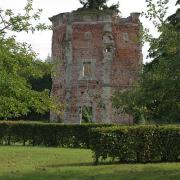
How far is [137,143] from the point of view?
1753 centimetres

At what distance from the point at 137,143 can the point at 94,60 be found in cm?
2025

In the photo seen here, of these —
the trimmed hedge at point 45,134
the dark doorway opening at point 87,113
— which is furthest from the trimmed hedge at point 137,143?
the dark doorway opening at point 87,113

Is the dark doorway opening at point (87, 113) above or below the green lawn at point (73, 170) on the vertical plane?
above

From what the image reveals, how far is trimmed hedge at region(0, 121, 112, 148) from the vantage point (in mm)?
26453

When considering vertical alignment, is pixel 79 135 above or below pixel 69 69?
below

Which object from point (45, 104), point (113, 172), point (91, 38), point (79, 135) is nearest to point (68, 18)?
point (91, 38)

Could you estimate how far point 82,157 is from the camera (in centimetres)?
1956

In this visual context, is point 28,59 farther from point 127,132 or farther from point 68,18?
point 68,18

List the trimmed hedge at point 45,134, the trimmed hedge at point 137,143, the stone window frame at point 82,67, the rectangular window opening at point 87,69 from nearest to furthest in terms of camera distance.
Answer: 1. the trimmed hedge at point 137,143
2. the trimmed hedge at point 45,134
3. the stone window frame at point 82,67
4. the rectangular window opening at point 87,69

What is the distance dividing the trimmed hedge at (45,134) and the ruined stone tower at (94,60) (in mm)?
9500

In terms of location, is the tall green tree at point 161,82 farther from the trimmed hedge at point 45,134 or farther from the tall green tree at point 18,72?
the trimmed hedge at point 45,134

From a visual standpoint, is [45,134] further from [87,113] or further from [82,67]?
[82,67]

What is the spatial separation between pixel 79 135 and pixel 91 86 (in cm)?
1082

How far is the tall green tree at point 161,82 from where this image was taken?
531 inches
